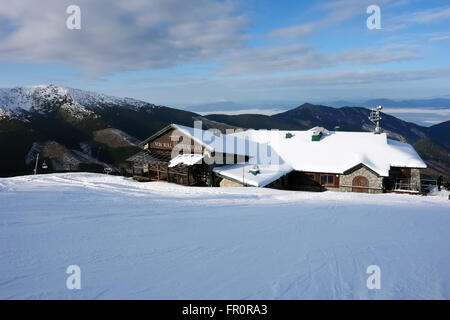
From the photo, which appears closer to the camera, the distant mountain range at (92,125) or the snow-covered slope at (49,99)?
the distant mountain range at (92,125)

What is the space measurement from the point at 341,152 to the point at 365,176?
11.7 ft

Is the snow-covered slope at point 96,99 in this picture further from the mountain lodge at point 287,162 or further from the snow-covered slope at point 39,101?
the mountain lodge at point 287,162

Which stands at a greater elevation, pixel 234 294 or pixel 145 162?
pixel 145 162

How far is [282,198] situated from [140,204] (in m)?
7.30

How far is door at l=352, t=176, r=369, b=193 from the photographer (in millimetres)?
Answer: 22219

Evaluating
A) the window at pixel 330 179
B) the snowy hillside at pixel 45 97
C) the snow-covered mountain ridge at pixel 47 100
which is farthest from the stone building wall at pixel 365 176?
the snowy hillside at pixel 45 97

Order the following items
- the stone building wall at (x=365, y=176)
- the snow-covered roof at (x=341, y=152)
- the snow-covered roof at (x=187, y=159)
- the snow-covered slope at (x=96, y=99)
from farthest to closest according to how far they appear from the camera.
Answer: the snow-covered slope at (x=96, y=99)
the snow-covered roof at (x=341, y=152)
the snow-covered roof at (x=187, y=159)
the stone building wall at (x=365, y=176)

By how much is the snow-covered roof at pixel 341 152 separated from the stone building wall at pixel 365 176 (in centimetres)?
47

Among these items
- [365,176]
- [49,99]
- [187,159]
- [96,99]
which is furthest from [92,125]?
[365,176]

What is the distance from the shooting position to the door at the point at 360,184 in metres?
22.2

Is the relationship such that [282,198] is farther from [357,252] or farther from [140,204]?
[357,252]
